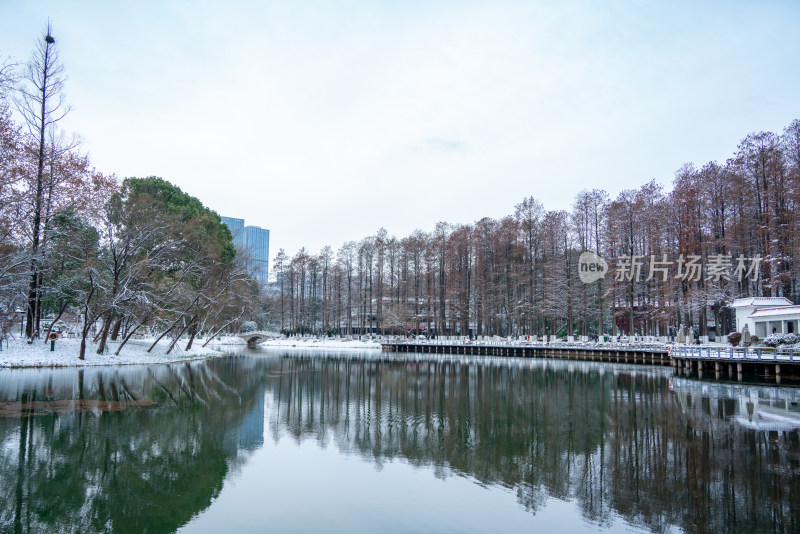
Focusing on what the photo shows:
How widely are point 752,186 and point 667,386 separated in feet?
72.3

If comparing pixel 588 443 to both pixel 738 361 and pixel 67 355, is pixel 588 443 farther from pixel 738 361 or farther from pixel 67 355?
pixel 67 355

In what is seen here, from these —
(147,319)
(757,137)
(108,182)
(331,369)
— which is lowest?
(331,369)

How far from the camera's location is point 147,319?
34.7 m

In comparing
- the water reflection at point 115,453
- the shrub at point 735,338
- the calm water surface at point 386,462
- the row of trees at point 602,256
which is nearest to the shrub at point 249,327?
the row of trees at point 602,256

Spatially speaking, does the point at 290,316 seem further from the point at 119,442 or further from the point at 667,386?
the point at 119,442

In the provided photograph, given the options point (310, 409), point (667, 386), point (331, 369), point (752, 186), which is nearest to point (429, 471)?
point (310, 409)

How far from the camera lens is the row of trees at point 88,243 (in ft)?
76.4

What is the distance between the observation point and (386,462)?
12.5 metres

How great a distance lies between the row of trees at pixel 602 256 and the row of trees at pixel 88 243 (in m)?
30.9

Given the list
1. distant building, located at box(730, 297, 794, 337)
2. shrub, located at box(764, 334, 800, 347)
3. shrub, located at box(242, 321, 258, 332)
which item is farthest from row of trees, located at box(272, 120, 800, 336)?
shrub, located at box(764, 334, 800, 347)

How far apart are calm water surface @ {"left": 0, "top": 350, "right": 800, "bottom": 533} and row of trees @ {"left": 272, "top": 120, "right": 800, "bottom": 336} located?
20.8 metres

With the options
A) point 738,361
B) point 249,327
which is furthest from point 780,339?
point 249,327

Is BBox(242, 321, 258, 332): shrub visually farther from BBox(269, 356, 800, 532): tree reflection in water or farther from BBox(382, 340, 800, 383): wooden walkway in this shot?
BBox(269, 356, 800, 532): tree reflection in water

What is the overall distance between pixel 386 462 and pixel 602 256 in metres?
45.5
